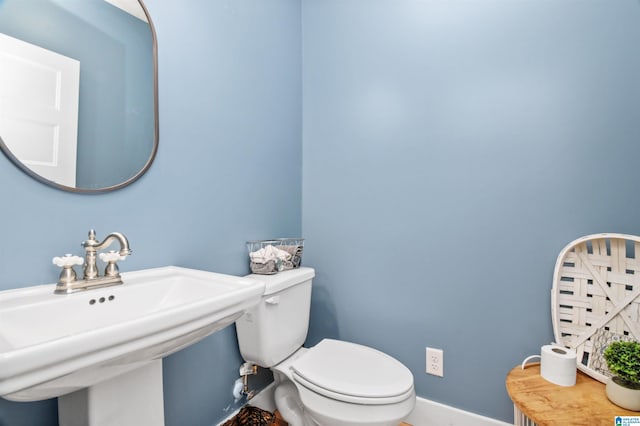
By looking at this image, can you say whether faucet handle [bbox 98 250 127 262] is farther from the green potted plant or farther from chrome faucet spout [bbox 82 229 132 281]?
the green potted plant

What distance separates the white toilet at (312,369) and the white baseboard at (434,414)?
0.68 feet

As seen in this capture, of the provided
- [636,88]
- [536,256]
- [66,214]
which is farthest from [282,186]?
[636,88]

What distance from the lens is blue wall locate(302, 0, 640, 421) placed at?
3.92ft

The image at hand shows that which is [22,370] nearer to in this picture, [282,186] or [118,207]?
[118,207]

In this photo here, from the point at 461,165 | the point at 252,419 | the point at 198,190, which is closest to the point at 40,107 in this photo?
the point at 198,190

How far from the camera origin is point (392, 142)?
1.56m

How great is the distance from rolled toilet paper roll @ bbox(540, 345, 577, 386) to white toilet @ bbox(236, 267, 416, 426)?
0.45 metres

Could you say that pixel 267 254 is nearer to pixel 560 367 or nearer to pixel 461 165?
pixel 461 165

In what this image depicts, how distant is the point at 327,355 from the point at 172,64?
1295 millimetres

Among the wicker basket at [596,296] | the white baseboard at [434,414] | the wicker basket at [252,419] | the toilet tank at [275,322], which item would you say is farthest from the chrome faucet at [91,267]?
the wicker basket at [596,296]

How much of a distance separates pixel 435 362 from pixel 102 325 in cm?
136

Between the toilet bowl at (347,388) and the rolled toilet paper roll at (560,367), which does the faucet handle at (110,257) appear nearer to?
the toilet bowl at (347,388)

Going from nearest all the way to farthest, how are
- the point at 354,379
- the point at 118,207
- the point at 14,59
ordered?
1. the point at 14,59
2. the point at 118,207
3. the point at 354,379

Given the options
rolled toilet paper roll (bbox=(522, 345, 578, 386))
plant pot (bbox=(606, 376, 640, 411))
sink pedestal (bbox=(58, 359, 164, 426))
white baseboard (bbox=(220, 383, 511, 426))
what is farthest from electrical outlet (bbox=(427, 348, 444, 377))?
sink pedestal (bbox=(58, 359, 164, 426))
